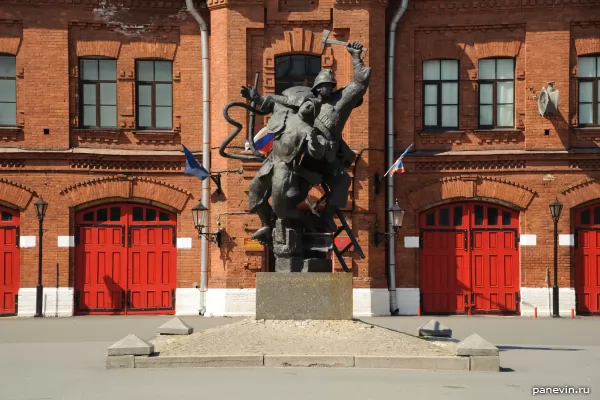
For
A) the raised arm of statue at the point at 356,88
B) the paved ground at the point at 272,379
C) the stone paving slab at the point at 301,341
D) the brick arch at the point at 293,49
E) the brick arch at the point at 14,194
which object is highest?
the brick arch at the point at 293,49

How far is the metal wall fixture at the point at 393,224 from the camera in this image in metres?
29.4

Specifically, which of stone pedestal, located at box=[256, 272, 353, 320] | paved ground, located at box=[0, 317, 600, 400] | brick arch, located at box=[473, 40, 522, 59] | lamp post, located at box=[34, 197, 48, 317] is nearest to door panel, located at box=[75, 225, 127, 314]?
lamp post, located at box=[34, 197, 48, 317]

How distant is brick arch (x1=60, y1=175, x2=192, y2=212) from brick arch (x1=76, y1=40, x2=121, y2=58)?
3.06m

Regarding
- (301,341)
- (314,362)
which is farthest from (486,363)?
(301,341)

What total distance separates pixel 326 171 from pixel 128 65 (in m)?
12.5

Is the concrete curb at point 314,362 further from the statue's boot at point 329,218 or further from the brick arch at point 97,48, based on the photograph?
the brick arch at point 97,48

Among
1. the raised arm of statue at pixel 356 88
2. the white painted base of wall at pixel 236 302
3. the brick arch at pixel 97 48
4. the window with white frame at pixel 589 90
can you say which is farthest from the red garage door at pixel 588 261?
the raised arm of statue at pixel 356 88

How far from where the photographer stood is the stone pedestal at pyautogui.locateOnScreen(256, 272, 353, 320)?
18375mm

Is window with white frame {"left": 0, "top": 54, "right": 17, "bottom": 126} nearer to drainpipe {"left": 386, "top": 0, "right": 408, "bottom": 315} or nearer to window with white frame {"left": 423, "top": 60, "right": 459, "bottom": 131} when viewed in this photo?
drainpipe {"left": 386, "top": 0, "right": 408, "bottom": 315}

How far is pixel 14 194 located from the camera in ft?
99.1

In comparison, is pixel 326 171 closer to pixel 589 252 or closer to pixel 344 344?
pixel 344 344

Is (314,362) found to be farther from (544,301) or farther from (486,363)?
(544,301)

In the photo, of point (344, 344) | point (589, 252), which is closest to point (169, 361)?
point (344, 344)

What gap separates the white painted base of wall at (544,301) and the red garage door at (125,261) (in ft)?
28.7
